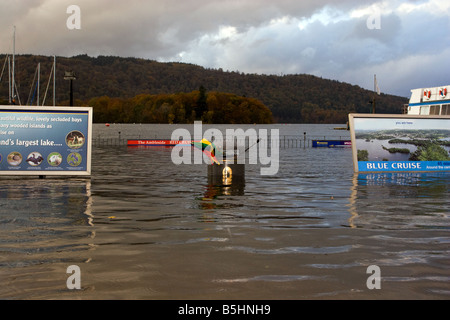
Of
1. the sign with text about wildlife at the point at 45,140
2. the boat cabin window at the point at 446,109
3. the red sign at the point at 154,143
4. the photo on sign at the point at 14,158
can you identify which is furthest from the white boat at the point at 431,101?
the red sign at the point at 154,143

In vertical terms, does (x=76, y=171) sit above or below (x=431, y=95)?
below

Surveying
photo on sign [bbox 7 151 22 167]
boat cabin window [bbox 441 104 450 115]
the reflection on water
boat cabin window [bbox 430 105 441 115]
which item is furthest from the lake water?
boat cabin window [bbox 430 105 441 115]

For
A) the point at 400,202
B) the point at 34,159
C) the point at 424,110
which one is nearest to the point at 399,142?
the point at 400,202

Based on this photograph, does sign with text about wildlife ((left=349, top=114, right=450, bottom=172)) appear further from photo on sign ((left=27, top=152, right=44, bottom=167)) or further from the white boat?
photo on sign ((left=27, top=152, right=44, bottom=167))

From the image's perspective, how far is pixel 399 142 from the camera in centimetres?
2323

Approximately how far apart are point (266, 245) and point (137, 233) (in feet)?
9.32

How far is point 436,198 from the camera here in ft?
53.5

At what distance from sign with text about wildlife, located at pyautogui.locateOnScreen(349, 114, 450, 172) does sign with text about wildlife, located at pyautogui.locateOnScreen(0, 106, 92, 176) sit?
469 inches

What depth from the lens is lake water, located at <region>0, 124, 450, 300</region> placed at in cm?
695

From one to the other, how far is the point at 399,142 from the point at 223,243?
52.4 feet

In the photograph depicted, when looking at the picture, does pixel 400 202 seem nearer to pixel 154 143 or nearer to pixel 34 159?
pixel 34 159

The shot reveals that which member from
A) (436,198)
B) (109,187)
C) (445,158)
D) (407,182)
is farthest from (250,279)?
(445,158)
